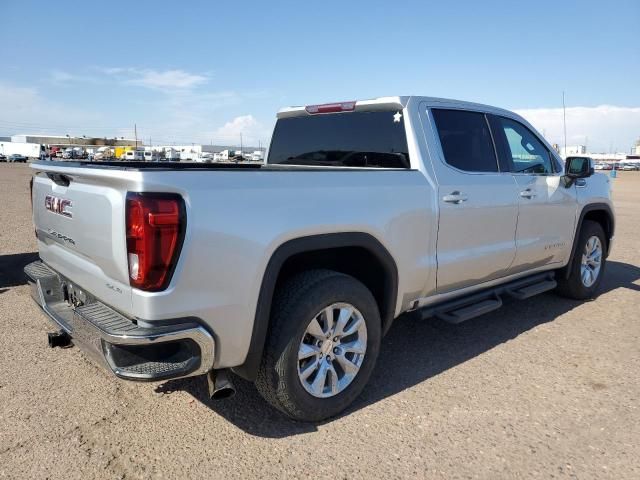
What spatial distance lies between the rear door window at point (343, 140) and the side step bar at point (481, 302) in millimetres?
1083

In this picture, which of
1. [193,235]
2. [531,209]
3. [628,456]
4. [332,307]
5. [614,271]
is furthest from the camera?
[614,271]

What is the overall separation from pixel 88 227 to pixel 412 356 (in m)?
2.55

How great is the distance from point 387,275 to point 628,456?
1.61 metres

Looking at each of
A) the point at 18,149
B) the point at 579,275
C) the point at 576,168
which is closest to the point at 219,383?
the point at 576,168

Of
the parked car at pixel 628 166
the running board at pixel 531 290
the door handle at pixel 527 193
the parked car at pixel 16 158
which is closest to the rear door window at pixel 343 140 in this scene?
the door handle at pixel 527 193

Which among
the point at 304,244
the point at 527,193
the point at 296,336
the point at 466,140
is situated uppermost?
the point at 466,140

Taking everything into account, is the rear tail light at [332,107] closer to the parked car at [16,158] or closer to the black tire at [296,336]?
the black tire at [296,336]

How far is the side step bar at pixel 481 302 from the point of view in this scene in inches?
146

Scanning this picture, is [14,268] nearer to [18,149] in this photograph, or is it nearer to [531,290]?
[531,290]

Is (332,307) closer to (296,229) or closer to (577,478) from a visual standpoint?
(296,229)

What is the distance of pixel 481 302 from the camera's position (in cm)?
407

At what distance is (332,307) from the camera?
294 cm

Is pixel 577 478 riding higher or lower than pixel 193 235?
lower

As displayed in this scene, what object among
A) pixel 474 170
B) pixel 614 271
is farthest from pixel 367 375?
pixel 614 271
